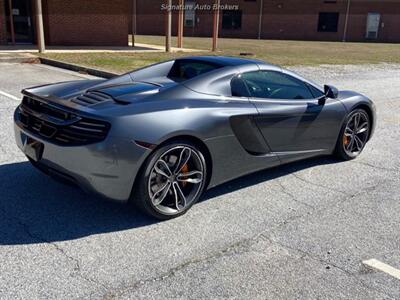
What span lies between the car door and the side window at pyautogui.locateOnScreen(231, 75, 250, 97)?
5 cm

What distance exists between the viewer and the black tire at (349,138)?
16.5 ft

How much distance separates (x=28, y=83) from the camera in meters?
9.89

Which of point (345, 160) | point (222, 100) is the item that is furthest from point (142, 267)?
point (345, 160)

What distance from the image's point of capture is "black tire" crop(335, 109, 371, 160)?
5017 mm

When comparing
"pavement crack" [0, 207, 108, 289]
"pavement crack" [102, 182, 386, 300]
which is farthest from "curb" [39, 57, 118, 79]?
"pavement crack" [102, 182, 386, 300]

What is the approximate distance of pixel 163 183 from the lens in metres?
3.44

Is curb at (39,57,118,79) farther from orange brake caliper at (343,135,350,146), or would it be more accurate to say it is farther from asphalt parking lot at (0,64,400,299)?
orange brake caliper at (343,135,350,146)

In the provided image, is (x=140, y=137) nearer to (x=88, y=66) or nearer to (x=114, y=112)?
(x=114, y=112)

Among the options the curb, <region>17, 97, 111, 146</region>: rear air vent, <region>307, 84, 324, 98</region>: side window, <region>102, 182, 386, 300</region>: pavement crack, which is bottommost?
<region>102, 182, 386, 300</region>: pavement crack

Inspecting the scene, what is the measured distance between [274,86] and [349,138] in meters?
1.43

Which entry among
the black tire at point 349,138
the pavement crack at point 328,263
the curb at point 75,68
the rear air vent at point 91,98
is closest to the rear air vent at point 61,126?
the rear air vent at point 91,98

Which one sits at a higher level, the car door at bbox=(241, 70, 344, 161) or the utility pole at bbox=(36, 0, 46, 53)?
the utility pole at bbox=(36, 0, 46, 53)

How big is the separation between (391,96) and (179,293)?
9.83 metres

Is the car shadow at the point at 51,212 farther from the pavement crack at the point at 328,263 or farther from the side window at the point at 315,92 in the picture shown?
the side window at the point at 315,92
